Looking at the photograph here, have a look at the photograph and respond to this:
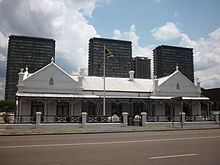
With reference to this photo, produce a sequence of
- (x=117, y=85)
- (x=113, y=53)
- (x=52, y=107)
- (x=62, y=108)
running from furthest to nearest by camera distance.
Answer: (x=113, y=53) → (x=117, y=85) → (x=62, y=108) → (x=52, y=107)

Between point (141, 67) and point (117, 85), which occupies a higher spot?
point (141, 67)

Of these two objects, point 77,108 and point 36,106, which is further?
point 77,108

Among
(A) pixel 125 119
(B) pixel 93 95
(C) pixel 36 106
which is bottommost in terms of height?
(A) pixel 125 119

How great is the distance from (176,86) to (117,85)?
8736mm

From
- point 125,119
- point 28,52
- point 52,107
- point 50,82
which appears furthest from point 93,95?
point 28,52

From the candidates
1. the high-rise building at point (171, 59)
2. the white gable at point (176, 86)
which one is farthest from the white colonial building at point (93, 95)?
the high-rise building at point (171, 59)

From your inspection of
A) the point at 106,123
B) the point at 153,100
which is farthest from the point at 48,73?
the point at 153,100

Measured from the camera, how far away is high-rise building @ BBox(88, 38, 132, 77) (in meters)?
52.9

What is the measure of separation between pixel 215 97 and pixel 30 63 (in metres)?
91.8

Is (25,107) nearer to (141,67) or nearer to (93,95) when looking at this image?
(93,95)

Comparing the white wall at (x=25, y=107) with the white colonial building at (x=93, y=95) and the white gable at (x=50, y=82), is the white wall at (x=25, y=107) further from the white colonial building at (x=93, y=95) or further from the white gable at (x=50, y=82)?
the white gable at (x=50, y=82)

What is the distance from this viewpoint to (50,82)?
2659 cm

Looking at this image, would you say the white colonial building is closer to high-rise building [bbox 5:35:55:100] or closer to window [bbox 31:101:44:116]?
window [bbox 31:101:44:116]

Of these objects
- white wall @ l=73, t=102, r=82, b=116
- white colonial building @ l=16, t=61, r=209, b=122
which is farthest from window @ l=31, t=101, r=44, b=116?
white wall @ l=73, t=102, r=82, b=116
